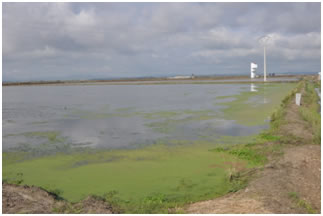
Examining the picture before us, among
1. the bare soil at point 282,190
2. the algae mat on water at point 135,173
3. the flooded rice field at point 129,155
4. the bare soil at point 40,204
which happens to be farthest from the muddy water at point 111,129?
the bare soil at point 40,204

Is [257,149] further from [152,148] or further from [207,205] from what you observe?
[207,205]

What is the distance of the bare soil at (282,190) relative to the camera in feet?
19.1

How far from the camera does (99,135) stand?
14.4 metres

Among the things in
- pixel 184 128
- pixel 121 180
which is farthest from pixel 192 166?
pixel 184 128

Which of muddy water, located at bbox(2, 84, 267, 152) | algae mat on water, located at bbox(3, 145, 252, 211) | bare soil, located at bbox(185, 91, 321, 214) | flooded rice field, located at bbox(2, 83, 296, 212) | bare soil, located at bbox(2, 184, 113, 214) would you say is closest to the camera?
bare soil, located at bbox(185, 91, 321, 214)

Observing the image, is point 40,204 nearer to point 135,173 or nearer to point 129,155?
point 135,173

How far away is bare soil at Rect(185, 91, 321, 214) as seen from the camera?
5836mm

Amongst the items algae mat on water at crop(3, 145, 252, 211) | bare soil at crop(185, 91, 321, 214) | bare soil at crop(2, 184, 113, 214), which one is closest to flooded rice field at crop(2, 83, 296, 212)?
algae mat on water at crop(3, 145, 252, 211)

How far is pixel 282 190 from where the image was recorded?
6.80 meters

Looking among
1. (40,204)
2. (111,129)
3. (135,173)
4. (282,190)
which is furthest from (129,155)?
(282,190)

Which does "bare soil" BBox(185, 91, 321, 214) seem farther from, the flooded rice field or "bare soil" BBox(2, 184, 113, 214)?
"bare soil" BBox(2, 184, 113, 214)

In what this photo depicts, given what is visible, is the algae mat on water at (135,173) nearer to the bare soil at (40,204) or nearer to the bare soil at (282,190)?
the bare soil at (40,204)

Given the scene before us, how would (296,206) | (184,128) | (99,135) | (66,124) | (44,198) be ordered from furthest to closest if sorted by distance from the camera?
(66,124)
(184,128)
(99,135)
(44,198)
(296,206)

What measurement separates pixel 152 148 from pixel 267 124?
7.56 m
